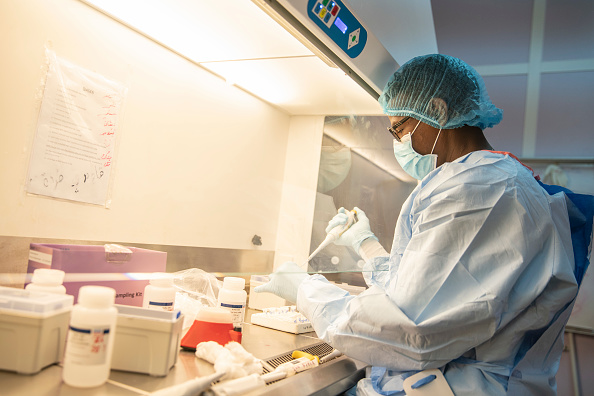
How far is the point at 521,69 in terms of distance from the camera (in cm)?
343

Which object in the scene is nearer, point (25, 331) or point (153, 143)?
point (25, 331)

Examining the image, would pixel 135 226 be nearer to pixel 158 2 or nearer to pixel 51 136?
pixel 51 136

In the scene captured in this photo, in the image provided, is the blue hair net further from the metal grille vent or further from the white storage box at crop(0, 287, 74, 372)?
the white storage box at crop(0, 287, 74, 372)

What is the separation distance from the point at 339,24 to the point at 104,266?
0.95 metres

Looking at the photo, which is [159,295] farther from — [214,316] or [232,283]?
[232,283]

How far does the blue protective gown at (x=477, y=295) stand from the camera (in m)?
1.02

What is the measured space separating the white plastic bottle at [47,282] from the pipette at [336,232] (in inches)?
36.7

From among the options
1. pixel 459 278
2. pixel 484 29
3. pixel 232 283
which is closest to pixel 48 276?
pixel 232 283

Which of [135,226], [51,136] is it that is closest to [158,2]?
[51,136]

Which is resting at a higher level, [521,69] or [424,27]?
[521,69]

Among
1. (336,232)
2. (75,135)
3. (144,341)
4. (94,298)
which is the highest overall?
(75,135)

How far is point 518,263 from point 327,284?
0.57 m

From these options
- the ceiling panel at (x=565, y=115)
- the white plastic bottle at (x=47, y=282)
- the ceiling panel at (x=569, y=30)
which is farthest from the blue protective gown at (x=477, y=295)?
the ceiling panel at (x=569, y=30)

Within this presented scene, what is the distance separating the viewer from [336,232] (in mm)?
1846
